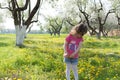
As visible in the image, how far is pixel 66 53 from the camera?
339 inches

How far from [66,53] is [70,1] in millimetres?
51522

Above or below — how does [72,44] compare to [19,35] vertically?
above

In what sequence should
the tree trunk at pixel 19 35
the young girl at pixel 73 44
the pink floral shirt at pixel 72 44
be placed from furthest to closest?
the tree trunk at pixel 19 35, the pink floral shirt at pixel 72 44, the young girl at pixel 73 44

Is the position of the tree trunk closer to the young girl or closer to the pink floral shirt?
the young girl

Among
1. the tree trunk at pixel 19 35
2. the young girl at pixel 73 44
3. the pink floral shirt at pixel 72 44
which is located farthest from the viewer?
the tree trunk at pixel 19 35

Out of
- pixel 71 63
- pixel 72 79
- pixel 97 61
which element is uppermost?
pixel 71 63

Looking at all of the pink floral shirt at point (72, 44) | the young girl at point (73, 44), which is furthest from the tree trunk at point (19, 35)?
the pink floral shirt at point (72, 44)

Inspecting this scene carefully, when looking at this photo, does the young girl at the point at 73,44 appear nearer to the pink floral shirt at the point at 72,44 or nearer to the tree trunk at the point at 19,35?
the pink floral shirt at the point at 72,44

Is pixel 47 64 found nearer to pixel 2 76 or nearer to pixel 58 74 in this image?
pixel 58 74

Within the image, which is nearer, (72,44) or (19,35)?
(72,44)

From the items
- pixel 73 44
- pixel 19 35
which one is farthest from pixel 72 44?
pixel 19 35

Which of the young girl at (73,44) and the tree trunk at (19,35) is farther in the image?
the tree trunk at (19,35)

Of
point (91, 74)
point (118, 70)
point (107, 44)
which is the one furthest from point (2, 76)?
point (107, 44)

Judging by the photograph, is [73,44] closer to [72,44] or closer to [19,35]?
[72,44]
